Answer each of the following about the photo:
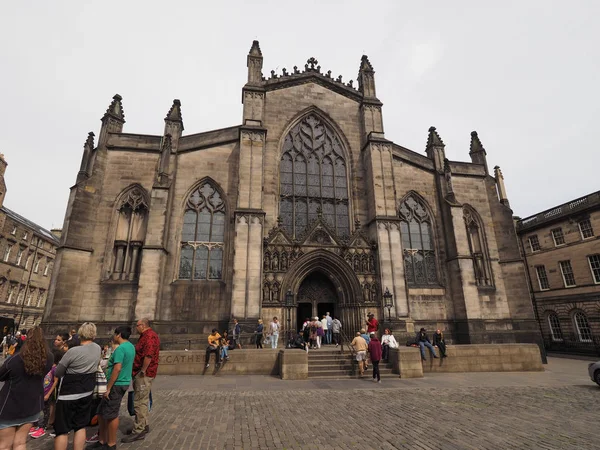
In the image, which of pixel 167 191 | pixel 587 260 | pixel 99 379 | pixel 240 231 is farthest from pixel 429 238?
pixel 99 379

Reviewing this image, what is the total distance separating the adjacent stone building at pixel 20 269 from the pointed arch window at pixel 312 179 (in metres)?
30.1

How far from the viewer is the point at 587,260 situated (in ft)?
76.7

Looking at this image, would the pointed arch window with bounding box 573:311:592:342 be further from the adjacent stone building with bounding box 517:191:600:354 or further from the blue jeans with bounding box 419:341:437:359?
the blue jeans with bounding box 419:341:437:359

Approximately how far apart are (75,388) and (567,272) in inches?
1271

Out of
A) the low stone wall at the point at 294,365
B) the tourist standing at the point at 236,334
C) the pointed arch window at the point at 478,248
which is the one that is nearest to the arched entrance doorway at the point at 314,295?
the tourist standing at the point at 236,334

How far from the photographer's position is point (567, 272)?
24.8m

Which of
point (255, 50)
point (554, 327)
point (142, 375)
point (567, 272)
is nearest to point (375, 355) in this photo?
point (142, 375)

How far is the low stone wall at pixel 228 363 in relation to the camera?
1103 centimetres

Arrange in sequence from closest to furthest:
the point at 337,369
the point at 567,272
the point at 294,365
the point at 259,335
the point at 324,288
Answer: the point at 294,365
the point at 337,369
the point at 259,335
the point at 324,288
the point at 567,272

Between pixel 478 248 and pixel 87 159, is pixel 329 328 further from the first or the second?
pixel 87 159

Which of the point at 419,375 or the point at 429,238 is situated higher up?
the point at 429,238

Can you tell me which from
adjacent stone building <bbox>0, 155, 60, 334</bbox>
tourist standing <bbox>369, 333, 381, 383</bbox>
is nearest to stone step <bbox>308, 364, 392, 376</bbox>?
tourist standing <bbox>369, 333, 381, 383</bbox>

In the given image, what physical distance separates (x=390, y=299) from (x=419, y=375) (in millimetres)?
5059

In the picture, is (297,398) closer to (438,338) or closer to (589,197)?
(438,338)
